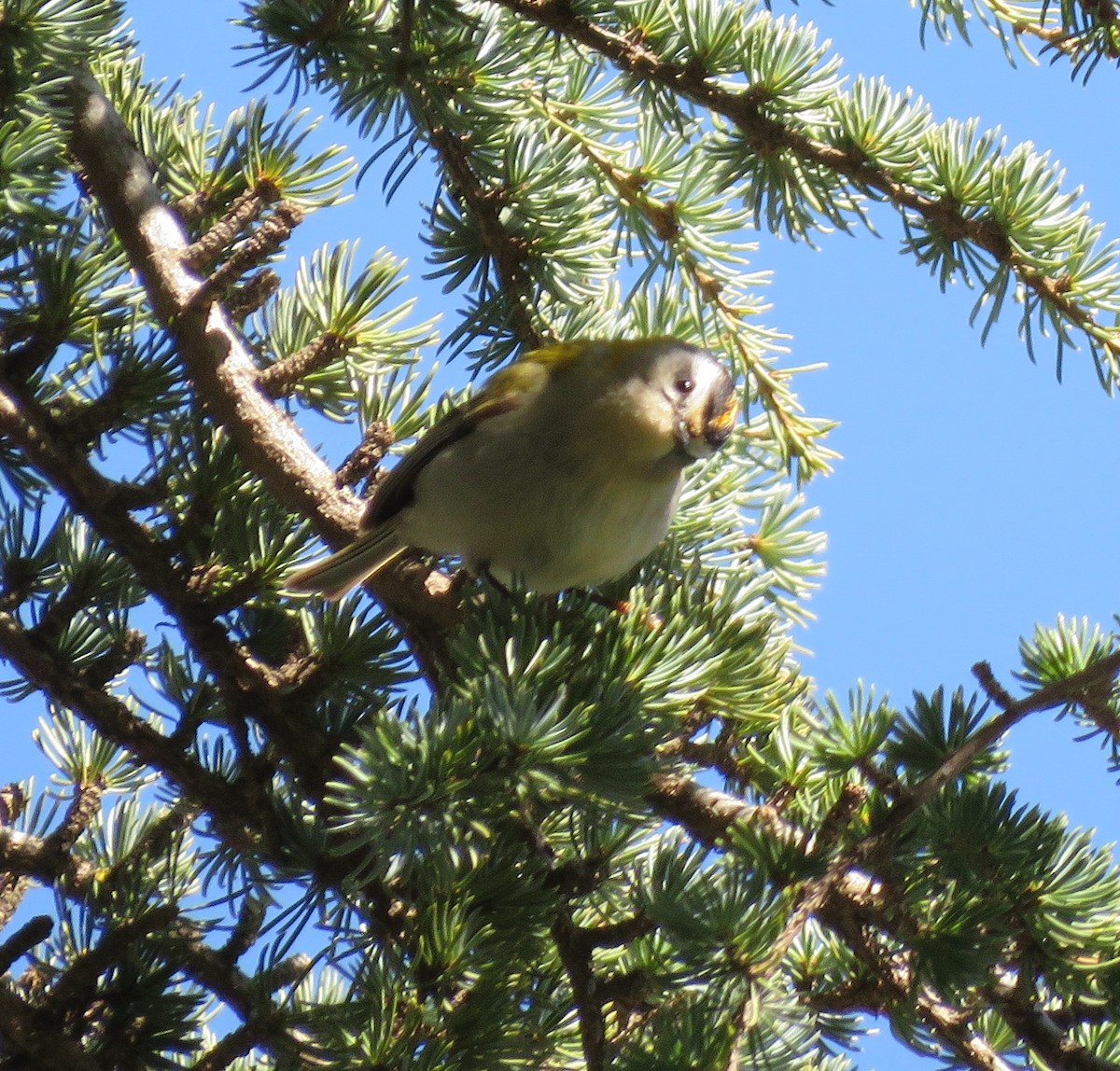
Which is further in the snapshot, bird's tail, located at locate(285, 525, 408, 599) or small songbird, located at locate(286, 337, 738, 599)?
small songbird, located at locate(286, 337, 738, 599)

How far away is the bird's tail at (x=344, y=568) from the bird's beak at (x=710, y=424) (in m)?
0.50

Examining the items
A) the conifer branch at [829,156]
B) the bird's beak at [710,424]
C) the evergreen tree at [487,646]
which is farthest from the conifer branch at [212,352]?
the conifer branch at [829,156]

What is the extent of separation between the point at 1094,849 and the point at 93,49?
59.7 inches

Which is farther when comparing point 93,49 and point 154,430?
point 154,430

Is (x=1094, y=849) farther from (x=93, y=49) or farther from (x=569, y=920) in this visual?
(x=93, y=49)

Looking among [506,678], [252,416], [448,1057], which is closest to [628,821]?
[506,678]

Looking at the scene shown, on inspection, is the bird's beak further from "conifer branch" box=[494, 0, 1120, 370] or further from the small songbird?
"conifer branch" box=[494, 0, 1120, 370]

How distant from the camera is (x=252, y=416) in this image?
177 centimetres

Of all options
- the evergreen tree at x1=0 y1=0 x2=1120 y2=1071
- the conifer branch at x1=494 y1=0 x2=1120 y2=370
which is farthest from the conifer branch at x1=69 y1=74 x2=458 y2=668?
the conifer branch at x1=494 y1=0 x2=1120 y2=370

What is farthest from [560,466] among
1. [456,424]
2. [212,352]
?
[212,352]

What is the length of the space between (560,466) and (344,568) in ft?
1.40

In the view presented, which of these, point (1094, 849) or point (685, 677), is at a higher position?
point (685, 677)

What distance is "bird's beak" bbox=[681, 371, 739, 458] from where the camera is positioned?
78.5 inches

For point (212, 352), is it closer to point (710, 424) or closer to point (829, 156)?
point (710, 424)
